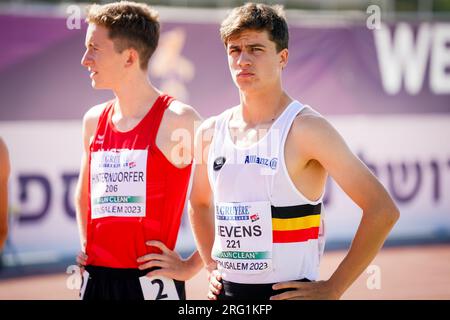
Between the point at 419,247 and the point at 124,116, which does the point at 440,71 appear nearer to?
the point at 419,247

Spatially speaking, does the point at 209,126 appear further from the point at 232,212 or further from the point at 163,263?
the point at 163,263

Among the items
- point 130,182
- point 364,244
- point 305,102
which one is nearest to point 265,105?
point 364,244

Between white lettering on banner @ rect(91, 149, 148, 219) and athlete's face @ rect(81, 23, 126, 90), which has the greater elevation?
athlete's face @ rect(81, 23, 126, 90)

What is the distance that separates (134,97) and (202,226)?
81 centimetres

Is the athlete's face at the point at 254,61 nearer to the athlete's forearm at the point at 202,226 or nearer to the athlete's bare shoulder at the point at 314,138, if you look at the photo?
the athlete's bare shoulder at the point at 314,138

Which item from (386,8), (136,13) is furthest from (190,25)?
(136,13)

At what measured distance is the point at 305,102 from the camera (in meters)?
10.7

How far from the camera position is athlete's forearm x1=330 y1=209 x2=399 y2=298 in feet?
10.9

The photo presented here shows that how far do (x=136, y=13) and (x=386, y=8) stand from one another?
8019 mm

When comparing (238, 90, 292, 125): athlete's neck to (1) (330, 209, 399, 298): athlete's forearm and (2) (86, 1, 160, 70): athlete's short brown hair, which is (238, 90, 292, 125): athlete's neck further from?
(2) (86, 1, 160, 70): athlete's short brown hair

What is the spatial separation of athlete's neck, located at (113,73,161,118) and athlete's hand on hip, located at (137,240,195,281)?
0.74 m

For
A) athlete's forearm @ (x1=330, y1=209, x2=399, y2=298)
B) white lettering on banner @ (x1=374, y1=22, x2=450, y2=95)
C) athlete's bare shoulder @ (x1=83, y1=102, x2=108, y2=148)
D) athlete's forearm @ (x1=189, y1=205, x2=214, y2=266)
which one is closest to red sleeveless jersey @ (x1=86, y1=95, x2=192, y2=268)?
athlete's forearm @ (x1=189, y1=205, x2=214, y2=266)

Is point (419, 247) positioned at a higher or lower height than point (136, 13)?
lower

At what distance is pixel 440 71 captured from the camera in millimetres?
11227
